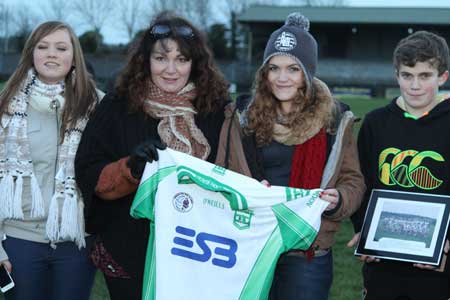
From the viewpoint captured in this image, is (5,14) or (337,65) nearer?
(337,65)

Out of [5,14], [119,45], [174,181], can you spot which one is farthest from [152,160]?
[5,14]

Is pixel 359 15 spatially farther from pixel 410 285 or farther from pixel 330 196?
pixel 330 196

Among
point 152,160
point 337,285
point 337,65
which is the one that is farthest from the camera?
point 337,65

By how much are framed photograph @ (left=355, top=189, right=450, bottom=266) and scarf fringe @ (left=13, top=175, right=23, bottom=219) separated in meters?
2.00

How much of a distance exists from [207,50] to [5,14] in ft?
207

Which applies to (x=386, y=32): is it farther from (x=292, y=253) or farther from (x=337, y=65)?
(x=292, y=253)

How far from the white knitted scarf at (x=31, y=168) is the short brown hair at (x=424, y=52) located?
1943mm

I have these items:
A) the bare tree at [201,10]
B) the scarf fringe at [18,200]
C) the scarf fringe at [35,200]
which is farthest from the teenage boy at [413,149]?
the bare tree at [201,10]

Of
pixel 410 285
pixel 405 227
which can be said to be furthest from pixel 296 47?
pixel 410 285

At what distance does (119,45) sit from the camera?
58969 millimetres

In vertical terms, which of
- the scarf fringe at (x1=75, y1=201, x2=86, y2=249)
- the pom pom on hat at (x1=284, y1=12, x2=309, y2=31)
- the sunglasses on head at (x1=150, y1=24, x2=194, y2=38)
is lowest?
the scarf fringe at (x1=75, y1=201, x2=86, y2=249)

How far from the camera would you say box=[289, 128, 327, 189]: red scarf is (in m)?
3.55

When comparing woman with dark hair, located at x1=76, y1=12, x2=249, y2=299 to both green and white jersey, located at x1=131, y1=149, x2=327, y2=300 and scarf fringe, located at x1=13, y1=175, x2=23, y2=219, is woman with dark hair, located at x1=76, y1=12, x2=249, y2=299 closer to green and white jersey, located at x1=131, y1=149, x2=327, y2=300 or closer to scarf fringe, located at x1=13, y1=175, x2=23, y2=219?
green and white jersey, located at x1=131, y1=149, x2=327, y2=300

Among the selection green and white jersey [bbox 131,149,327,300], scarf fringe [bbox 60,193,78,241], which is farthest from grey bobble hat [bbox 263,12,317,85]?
scarf fringe [bbox 60,193,78,241]
